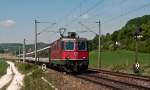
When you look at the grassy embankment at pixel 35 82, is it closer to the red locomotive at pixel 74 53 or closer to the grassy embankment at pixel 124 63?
the red locomotive at pixel 74 53

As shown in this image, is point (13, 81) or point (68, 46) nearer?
point (68, 46)

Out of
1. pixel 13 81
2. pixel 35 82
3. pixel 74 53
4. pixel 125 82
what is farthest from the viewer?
pixel 13 81

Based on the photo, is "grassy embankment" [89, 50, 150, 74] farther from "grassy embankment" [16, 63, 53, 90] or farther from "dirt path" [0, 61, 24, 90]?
"dirt path" [0, 61, 24, 90]

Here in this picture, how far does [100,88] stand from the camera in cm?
2241

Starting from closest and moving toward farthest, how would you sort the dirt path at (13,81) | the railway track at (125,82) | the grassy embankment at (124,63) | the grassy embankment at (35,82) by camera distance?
the railway track at (125,82) < the grassy embankment at (35,82) < the dirt path at (13,81) < the grassy embankment at (124,63)

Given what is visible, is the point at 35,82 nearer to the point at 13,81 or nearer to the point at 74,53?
the point at 74,53

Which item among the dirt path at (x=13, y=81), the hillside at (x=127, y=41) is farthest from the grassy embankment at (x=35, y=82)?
the hillside at (x=127, y=41)

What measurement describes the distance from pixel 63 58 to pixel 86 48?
207 centimetres

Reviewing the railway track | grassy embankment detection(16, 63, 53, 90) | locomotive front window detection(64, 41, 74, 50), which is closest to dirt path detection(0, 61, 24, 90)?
grassy embankment detection(16, 63, 53, 90)

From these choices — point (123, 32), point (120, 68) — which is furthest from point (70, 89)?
point (123, 32)

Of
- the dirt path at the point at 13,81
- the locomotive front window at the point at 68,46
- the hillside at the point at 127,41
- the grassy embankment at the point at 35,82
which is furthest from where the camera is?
the hillside at the point at 127,41

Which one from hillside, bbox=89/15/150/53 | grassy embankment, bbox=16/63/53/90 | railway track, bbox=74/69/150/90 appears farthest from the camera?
hillside, bbox=89/15/150/53

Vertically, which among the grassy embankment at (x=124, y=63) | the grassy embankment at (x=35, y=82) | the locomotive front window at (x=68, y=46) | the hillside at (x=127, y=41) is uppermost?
the hillside at (x=127, y=41)

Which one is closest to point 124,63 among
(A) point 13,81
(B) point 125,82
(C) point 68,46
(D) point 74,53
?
(A) point 13,81
